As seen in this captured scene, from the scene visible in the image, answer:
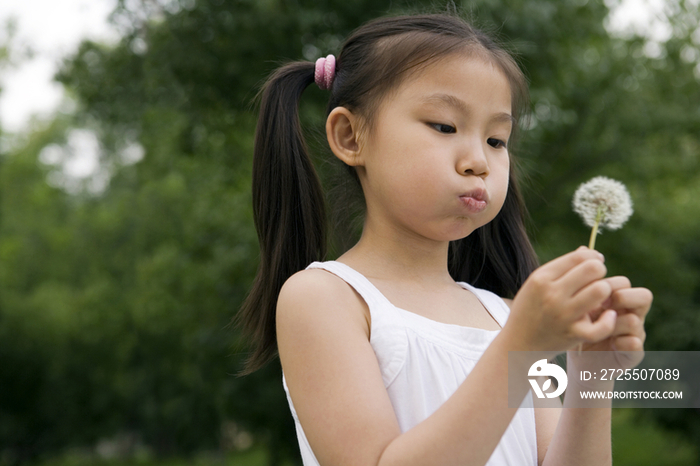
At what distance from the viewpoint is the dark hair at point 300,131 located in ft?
4.45

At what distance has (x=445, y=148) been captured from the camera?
1.19 metres

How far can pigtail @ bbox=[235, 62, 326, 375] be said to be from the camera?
1.50 m

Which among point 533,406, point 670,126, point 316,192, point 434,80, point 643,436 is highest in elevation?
point 670,126

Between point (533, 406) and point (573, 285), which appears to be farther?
point (533, 406)

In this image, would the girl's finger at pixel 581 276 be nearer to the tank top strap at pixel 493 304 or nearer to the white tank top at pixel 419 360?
the white tank top at pixel 419 360

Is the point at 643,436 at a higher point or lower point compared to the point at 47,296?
lower

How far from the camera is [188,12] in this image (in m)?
5.36

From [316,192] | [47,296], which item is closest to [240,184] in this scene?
[316,192]

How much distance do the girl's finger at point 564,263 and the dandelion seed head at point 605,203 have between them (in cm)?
32

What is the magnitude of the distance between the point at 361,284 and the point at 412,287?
15cm

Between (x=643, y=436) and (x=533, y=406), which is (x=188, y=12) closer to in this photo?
(x=533, y=406)

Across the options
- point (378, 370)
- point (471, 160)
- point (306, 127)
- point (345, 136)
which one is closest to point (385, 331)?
point (378, 370)

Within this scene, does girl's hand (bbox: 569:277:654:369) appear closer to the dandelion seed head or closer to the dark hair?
the dandelion seed head

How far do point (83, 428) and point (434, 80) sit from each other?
56.6 feet
